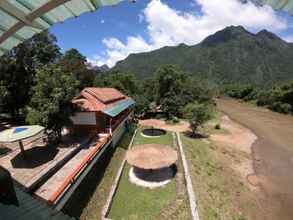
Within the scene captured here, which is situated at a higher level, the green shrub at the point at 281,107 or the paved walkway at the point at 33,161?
the green shrub at the point at 281,107

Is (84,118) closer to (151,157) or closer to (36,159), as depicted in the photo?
(36,159)

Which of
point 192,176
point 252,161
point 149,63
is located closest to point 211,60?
point 149,63

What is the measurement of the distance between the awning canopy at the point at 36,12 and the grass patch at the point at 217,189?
9803mm

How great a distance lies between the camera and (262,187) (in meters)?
12.6

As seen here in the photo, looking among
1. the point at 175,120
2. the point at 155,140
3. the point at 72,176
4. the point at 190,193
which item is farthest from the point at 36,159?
the point at 175,120

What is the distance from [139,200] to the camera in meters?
9.81

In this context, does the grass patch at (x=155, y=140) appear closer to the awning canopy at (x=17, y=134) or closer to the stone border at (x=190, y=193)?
the stone border at (x=190, y=193)

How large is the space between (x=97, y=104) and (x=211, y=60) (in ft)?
298

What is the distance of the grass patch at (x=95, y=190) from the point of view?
8.64 meters

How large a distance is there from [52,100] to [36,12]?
9970mm

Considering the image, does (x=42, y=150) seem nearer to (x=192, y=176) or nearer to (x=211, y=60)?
(x=192, y=176)

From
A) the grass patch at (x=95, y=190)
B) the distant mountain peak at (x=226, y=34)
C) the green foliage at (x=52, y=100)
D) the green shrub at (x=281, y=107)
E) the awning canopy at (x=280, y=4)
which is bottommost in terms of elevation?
the grass patch at (x=95, y=190)

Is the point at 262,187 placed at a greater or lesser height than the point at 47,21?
lesser

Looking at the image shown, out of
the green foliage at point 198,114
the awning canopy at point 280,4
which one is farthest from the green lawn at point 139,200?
the green foliage at point 198,114
